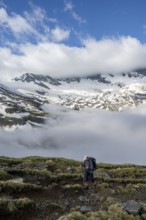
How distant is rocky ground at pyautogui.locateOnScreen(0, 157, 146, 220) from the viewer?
26.3 metres

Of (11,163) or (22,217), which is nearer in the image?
(22,217)

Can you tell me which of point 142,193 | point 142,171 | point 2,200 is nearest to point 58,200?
point 2,200

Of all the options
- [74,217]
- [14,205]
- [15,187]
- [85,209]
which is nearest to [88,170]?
[15,187]

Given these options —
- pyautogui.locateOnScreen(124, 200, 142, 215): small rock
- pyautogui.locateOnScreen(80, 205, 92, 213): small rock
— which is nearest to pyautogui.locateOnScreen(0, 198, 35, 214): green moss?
pyautogui.locateOnScreen(80, 205, 92, 213): small rock

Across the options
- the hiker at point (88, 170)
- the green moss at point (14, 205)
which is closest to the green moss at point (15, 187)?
the green moss at point (14, 205)

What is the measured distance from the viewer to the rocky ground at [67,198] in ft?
86.3

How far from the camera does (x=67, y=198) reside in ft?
104

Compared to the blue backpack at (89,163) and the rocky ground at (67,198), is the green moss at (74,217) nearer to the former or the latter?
the rocky ground at (67,198)

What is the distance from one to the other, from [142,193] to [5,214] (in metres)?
13.6

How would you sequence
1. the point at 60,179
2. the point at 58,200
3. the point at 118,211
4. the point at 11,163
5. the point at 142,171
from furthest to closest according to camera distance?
the point at 11,163
the point at 142,171
the point at 60,179
the point at 58,200
the point at 118,211

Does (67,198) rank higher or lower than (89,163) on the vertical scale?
lower

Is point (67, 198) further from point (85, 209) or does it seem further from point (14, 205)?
point (14, 205)

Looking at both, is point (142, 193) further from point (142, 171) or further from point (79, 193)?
point (142, 171)

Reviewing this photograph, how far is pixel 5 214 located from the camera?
86.0ft
